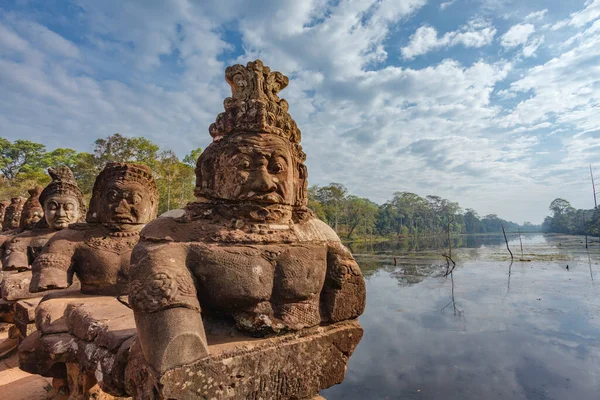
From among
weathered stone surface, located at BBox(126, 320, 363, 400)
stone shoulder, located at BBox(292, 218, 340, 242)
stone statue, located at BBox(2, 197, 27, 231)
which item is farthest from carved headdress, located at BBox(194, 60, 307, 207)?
stone statue, located at BBox(2, 197, 27, 231)

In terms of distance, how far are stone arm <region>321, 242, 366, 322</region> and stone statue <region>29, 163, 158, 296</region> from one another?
Answer: 2213 mm

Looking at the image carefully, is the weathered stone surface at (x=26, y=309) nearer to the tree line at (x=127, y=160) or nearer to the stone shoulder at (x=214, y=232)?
the stone shoulder at (x=214, y=232)

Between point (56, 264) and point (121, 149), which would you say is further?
point (121, 149)

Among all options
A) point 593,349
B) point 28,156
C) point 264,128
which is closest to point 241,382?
point 264,128

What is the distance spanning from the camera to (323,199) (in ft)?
166

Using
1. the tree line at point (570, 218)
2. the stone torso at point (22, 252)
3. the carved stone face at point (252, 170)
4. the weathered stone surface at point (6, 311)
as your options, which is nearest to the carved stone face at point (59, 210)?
the stone torso at point (22, 252)

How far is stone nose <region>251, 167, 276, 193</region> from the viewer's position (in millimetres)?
2182

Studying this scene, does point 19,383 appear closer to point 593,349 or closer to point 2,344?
point 2,344

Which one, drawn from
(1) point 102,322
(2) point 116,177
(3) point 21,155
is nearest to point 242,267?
(1) point 102,322

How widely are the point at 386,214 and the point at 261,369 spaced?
73.2 m

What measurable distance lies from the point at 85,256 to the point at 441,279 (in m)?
22.3

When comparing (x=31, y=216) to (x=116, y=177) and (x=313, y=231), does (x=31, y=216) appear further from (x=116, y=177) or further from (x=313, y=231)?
(x=313, y=231)

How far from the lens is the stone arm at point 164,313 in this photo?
5.22 feet

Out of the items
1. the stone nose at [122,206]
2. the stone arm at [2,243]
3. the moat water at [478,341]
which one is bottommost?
the moat water at [478,341]
